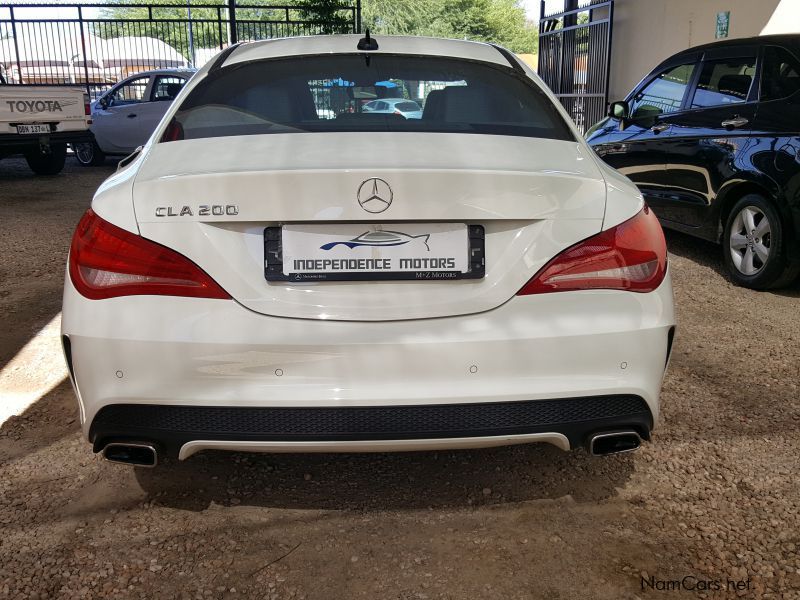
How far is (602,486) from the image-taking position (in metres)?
2.86

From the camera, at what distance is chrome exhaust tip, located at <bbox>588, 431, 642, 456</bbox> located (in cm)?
232

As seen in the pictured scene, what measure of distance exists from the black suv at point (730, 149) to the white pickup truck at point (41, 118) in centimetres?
820

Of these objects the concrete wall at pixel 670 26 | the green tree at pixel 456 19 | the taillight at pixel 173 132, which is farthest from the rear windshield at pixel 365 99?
the green tree at pixel 456 19

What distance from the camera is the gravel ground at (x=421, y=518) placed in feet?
7.54

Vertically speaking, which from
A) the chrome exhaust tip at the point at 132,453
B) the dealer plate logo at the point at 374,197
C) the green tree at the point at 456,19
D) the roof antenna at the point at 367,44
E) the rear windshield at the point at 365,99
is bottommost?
the chrome exhaust tip at the point at 132,453

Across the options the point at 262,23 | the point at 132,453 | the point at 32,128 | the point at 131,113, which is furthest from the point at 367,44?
the point at 262,23

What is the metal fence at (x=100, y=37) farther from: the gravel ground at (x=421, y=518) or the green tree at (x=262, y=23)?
the gravel ground at (x=421, y=518)

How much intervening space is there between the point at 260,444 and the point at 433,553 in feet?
2.15

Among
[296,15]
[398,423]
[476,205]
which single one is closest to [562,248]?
[476,205]

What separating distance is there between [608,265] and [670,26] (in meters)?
10.9

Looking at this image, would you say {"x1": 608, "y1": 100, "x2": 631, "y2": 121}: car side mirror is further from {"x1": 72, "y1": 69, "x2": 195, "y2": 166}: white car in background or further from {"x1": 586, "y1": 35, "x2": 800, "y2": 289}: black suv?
{"x1": 72, "y1": 69, "x2": 195, "y2": 166}: white car in background

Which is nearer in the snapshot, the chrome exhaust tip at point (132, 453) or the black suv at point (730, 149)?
the chrome exhaust tip at point (132, 453)

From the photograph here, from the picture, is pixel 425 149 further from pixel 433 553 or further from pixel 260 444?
pixel 433 553

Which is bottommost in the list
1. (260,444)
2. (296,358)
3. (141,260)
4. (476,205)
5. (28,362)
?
(28,362)
